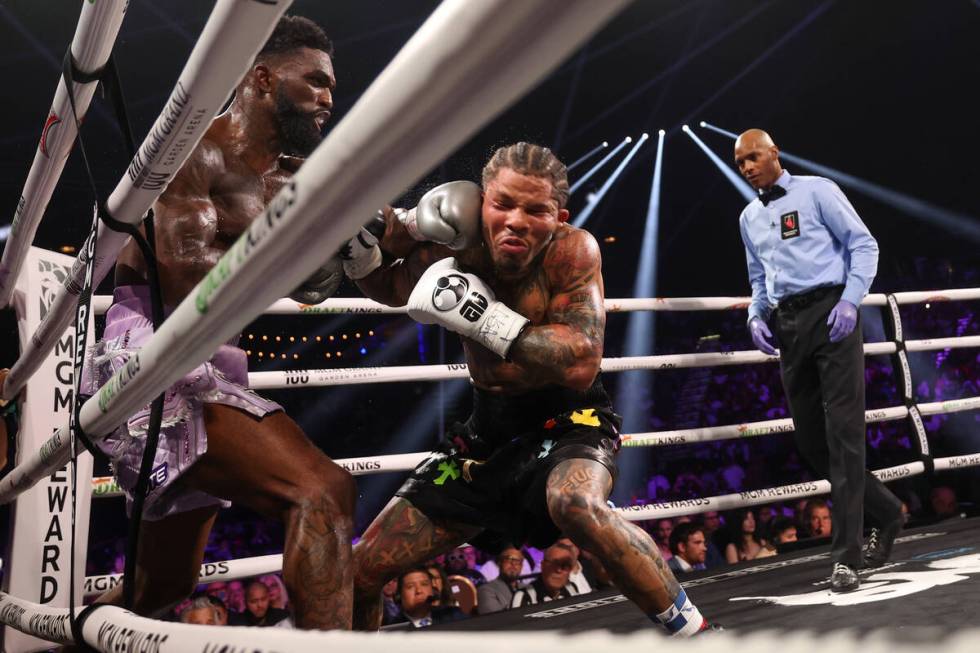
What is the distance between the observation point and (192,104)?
76 cm

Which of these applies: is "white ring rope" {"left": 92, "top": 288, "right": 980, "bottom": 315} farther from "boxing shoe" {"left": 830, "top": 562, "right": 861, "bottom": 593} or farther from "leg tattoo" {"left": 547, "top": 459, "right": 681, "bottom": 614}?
"boxing shoe" {"left": 830, "top": 562, "right": 861, "bottom": 593}

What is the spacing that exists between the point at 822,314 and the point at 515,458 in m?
1.29

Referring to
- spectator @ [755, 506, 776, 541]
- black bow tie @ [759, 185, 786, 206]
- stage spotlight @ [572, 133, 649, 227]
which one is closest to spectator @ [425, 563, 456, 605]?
black bow tie @ [759, 185, 786, 206]

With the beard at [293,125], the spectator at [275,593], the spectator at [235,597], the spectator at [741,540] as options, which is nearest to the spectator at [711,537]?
the spectator at [741,540]

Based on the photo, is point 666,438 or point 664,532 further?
point 664,532

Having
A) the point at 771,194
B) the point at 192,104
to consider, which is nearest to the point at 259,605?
the point at 771,194

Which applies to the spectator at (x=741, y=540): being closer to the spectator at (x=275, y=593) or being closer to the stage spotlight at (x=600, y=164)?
the spectator at (x=275, y=593)

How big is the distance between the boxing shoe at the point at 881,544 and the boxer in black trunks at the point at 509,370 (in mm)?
1090

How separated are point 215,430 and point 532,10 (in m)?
1.11

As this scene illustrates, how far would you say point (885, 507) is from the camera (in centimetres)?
257

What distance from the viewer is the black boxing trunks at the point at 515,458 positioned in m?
1.78

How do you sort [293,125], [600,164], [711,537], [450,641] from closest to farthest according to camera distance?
[450,641] → [293,125] → [711,537] → [600,164]

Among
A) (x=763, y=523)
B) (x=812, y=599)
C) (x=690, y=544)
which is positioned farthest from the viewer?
(x=763, y=523)

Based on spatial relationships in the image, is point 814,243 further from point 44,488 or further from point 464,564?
point 44,488
